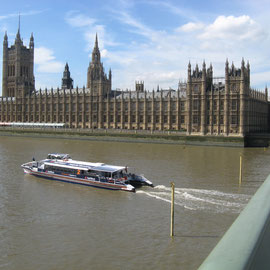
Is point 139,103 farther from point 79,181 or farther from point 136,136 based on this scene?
point 79,181

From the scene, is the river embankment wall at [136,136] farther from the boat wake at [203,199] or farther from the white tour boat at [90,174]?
the boat wake at [203,199]

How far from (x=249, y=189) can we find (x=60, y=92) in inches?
3892

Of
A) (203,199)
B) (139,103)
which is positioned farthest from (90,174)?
(139,103)

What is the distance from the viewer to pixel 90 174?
1313 inches

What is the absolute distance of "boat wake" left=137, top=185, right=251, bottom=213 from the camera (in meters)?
23.8

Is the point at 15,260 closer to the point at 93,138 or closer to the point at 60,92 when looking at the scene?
the point at 93,138

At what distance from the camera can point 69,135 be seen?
3868 inches

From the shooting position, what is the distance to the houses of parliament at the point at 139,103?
81.6 meters

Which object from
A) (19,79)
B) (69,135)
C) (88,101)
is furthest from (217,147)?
(19,79)

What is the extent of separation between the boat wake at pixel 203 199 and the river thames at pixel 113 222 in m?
0.07

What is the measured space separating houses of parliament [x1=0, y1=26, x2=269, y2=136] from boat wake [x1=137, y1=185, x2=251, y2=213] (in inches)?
2132

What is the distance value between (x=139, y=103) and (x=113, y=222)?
265 feet

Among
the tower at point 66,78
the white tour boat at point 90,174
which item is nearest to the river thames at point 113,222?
the white tour boat at point 90,174

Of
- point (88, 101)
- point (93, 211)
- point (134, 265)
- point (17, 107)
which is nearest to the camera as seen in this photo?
point (134, 265)
